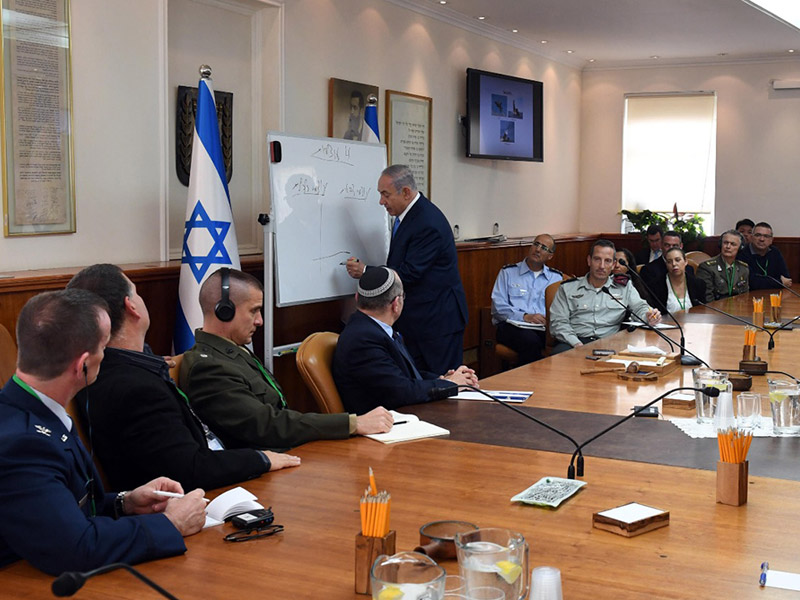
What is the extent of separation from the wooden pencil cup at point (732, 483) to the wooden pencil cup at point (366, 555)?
908 mm

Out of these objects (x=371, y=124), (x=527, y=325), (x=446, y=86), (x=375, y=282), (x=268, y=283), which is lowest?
(x=527, y=325)

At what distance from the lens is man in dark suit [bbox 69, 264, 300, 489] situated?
7.47ft

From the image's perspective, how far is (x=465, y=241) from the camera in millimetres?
8188

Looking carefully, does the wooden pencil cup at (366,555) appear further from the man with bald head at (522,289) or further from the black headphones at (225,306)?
the man with bald head at (522,289)

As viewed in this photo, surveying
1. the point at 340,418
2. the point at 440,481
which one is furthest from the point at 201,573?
the point at 340,418

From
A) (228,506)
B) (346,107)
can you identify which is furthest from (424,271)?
(228,506)

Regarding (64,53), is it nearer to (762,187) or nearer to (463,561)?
(463,561)

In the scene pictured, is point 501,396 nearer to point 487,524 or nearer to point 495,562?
point 487,524

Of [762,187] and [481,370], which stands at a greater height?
[762,187]

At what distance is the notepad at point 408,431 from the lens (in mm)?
2752

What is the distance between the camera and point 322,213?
5273mm

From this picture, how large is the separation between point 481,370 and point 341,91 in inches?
96.8

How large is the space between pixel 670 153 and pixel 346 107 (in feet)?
18.5

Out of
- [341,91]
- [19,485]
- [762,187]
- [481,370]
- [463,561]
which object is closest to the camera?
[463,561]
